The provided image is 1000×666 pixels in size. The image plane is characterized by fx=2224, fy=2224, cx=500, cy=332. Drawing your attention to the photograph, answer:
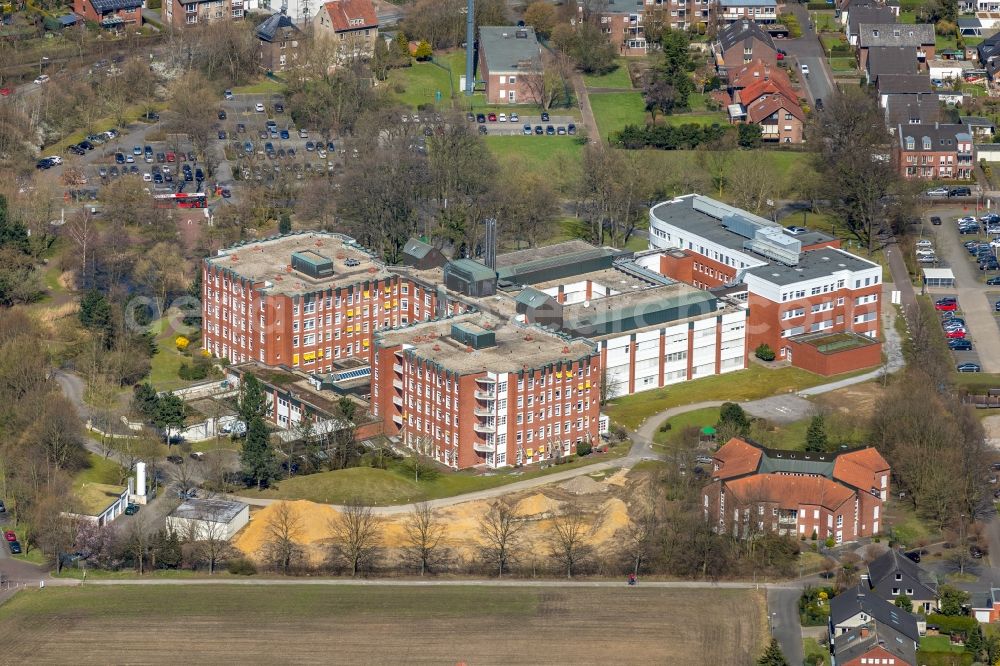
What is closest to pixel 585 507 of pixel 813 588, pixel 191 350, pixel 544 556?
pixel 544 556

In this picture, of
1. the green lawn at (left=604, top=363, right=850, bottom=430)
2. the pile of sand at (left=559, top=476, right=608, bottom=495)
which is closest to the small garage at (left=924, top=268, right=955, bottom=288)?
the green lawn at (left=604, top=363, right=850, bottom=430)

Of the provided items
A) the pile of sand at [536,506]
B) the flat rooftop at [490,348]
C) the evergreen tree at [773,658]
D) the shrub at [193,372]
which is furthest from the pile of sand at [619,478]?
the shrub at [193,372]

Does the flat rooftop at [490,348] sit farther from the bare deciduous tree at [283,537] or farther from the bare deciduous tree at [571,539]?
the bare deciduous tree at [283,537]

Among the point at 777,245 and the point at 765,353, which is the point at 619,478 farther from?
the point at 777,245

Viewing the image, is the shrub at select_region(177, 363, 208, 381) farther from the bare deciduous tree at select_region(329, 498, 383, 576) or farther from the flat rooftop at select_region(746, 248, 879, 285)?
the flat rooftop at select_region(746, 248, 879, 285)

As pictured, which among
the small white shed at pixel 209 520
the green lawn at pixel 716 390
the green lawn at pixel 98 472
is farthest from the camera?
the green lawn at pixel 716 390

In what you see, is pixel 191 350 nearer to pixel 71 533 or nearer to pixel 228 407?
pixel 228 407
